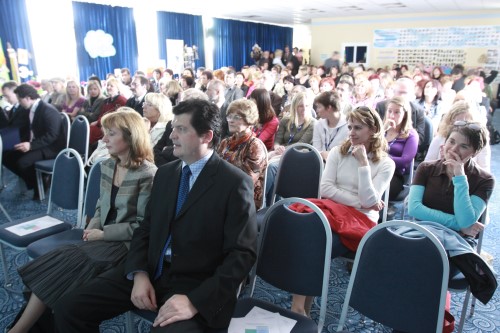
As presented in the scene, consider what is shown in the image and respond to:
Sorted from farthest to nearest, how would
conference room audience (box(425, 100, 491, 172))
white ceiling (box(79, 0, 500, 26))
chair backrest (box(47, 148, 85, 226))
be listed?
white ceiling (box(79, 0, 500, 26))
conference room audience (box(425, 100, 491, 172))
chair backrest (box(47, 148, 85, 226))

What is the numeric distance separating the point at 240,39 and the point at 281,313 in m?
14.6

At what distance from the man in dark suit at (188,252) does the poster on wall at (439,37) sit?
12135mm

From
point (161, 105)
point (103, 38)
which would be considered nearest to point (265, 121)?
point (161, 105)

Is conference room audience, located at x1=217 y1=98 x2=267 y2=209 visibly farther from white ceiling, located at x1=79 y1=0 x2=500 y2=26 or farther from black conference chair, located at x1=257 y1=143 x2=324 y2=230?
white ceiling, located at x1=79 y1=0 x2=500 y2=26

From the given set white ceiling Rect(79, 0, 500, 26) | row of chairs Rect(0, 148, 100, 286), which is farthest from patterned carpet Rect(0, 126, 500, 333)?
white ceiling Rect(79, 0, 500, 26)

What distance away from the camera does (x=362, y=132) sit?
2.30 m

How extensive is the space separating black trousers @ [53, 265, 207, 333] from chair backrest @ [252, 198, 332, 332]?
1.51 ft

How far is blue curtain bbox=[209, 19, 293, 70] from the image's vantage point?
1410 cm

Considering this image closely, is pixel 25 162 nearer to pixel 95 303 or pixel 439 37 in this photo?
pixel 95 303

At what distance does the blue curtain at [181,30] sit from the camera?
39.3 feet

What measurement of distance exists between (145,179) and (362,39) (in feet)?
42.3

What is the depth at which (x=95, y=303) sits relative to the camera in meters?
1.52

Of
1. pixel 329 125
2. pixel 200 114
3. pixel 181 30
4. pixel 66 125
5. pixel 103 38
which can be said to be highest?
pixel 181 30

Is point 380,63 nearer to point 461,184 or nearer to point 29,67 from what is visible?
point 29,67
